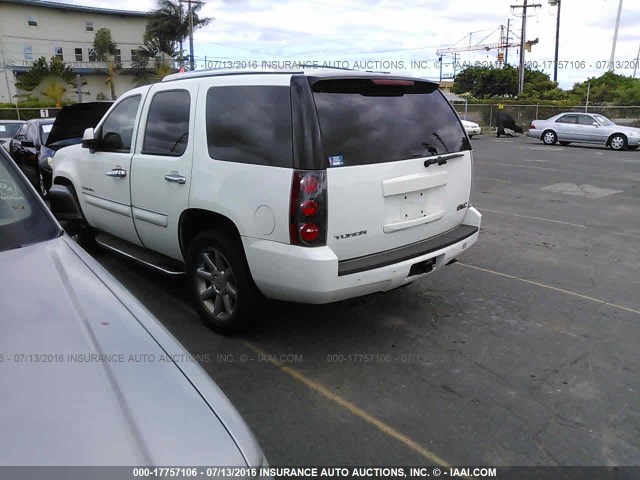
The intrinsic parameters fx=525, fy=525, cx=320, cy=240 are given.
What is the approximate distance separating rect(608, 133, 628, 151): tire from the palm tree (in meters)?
48.3

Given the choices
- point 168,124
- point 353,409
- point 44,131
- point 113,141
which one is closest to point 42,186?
point 44,131

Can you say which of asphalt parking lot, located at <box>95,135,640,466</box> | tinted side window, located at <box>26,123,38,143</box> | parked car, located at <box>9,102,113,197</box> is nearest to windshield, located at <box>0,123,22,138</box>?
tinted side window, located at <box>26,123,38,143</box>

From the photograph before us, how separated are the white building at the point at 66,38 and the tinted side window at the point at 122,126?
53657mm

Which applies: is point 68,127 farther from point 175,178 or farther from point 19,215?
point 19,215

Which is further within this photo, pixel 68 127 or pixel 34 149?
pixel 34 149

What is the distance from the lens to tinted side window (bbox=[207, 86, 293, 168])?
3.49 metres

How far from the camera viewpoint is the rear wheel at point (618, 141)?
20.7m

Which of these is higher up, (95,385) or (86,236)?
(95,385)

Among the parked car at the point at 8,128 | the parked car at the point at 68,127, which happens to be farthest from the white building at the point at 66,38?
the parked car at the point at 68,127

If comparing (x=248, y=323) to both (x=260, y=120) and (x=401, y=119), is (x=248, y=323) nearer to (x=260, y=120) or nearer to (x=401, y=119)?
(x=260, y=120)

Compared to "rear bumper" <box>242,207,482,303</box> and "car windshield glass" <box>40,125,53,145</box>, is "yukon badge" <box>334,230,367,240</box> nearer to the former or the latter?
"rear bumper" <box>242,207,482,303</box>

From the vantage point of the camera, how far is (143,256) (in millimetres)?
4836

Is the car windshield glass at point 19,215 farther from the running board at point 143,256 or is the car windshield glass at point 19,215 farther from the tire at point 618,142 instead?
the tire at point 618,142

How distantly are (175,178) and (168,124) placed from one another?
0.57 metres
